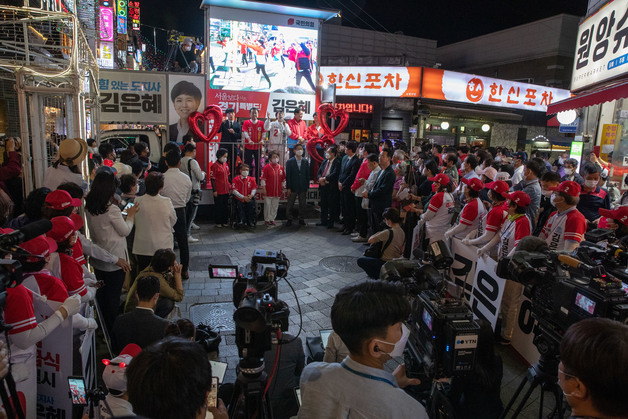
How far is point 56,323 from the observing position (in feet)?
9.02

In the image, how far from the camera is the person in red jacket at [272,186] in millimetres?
10320

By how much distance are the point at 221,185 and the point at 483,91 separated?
1468 centimetres

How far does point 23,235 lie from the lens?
7.50ft

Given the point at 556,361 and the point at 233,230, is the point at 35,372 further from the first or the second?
the point at 233,230

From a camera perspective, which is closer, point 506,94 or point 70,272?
point 70,272

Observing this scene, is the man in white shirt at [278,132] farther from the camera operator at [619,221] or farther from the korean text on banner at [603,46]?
the camera operator at [619,221]

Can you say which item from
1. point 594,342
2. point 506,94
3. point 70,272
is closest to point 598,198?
point 594,342

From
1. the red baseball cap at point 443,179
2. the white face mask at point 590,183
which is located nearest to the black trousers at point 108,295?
the red baseball cap at point 443,179

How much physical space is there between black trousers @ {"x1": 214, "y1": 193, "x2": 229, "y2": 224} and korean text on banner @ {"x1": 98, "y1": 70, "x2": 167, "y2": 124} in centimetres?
319

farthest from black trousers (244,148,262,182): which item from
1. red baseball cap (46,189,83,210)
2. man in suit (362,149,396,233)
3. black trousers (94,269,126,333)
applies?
red baseball cap (46,189,83,210)

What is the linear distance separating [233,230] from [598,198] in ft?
25.0

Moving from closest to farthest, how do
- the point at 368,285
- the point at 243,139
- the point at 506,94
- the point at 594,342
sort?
the point at 594,342
the point at 368,285
the point at 243,139
the point at 506,94

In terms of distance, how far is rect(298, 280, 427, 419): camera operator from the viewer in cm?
161

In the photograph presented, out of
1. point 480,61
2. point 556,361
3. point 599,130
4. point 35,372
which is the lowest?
point 35,372
